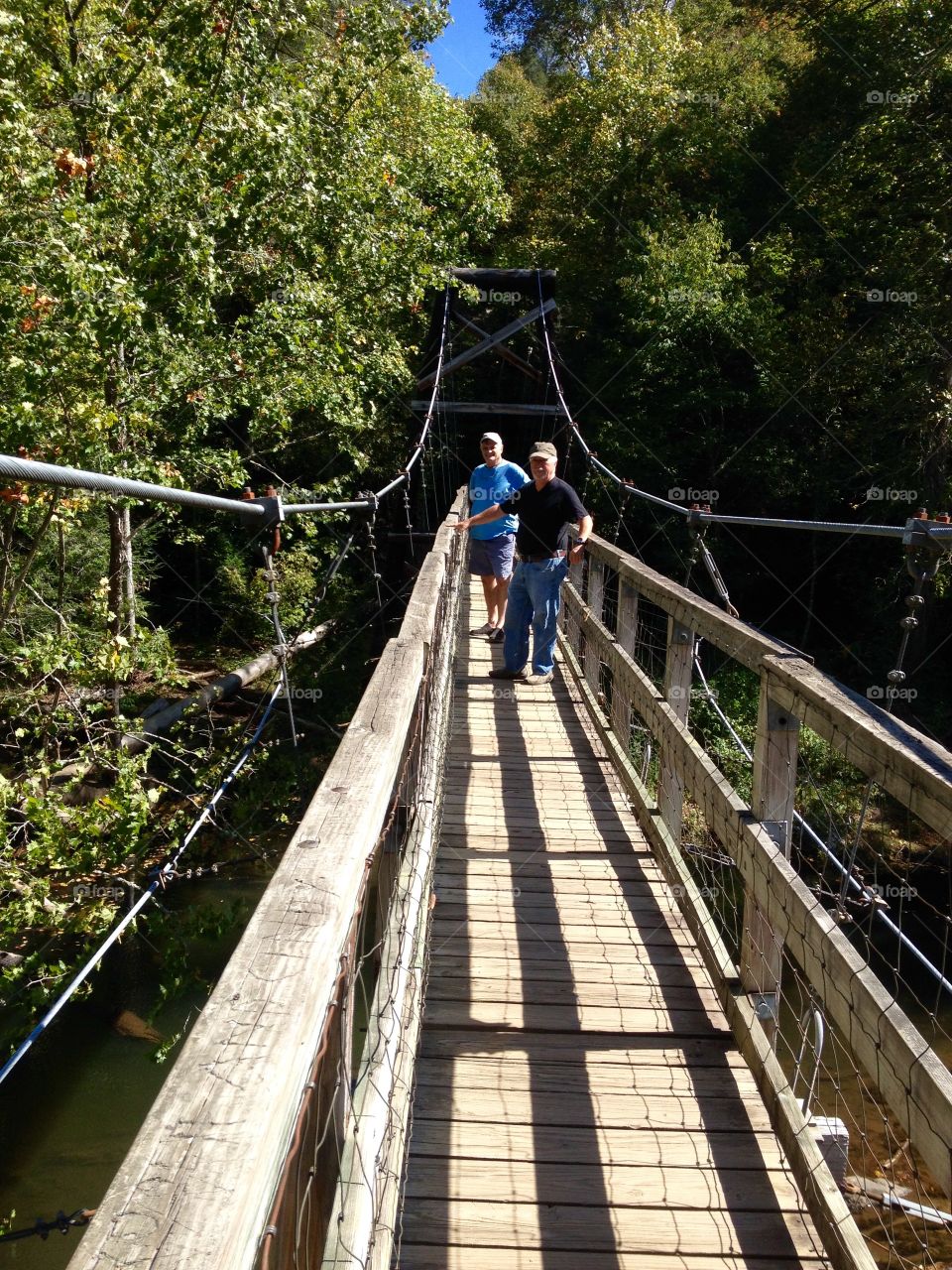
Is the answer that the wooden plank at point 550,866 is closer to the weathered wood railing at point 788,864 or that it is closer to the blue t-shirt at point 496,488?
the weathered wood railing at point 788,864

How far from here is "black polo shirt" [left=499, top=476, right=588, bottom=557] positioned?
17.5 feet

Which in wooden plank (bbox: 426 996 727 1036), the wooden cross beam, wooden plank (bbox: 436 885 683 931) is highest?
the wooden cross beam

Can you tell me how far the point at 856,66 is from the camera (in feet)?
51.1

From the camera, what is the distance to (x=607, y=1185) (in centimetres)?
215

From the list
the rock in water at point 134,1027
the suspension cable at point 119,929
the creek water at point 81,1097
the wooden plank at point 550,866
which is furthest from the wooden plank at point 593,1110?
the rock in water at point 134,1027

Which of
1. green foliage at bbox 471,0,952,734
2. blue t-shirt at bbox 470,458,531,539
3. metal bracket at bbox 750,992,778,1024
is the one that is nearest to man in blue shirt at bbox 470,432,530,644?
blue t-shirt at bbox 470,458,531,539

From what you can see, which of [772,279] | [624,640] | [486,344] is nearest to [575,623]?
[624,640]

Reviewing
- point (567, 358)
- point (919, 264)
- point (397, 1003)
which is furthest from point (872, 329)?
point (397, 1003)

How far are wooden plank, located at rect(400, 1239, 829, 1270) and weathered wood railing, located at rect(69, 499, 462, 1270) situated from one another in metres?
0.25

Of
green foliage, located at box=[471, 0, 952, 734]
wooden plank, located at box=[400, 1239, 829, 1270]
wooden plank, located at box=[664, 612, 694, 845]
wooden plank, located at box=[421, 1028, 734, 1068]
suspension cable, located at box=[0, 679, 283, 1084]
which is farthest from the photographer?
green foliage, located at box=[471, 0, 952, 734]

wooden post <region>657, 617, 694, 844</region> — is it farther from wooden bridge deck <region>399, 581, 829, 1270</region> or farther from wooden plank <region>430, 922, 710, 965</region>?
wooden plank <region>430, 922, 710, 965</region>

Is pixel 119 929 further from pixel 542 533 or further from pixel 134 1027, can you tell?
pixel 134 1027

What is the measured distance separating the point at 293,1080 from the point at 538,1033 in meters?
2.10

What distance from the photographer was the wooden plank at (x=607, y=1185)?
209cm
